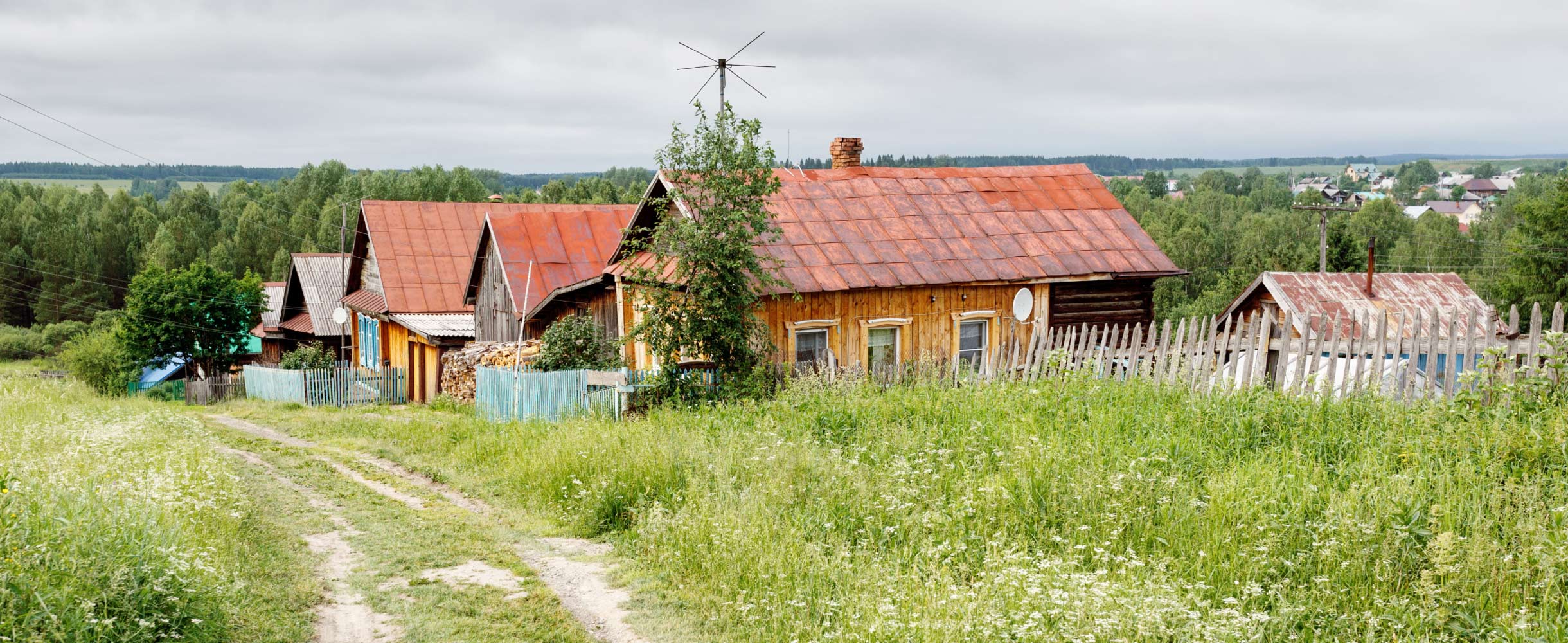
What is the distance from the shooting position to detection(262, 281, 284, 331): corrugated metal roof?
135ft

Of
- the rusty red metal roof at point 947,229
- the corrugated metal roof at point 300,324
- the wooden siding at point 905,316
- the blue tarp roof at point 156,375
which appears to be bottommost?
the blue tarp roof at point 156,375

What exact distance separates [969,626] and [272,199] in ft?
297

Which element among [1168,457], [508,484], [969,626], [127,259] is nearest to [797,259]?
[508,484]

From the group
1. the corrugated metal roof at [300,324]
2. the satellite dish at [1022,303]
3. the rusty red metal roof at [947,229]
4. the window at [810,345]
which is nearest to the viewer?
the window at [810,345]

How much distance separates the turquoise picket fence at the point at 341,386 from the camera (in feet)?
80.4

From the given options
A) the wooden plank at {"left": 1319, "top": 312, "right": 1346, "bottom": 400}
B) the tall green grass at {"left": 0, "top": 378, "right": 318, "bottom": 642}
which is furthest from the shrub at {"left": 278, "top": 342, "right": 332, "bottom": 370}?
the wooden plank at {"left": 1319, "top": 312, "right": 1346, "bottom": 400}

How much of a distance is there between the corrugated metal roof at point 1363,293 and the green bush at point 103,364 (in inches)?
1392

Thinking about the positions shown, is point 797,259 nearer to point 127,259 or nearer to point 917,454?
point 917,454

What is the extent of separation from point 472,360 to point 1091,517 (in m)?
16.9

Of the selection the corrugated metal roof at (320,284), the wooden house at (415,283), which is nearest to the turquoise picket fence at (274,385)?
the wooden house at (415,283)

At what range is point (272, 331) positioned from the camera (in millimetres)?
41062

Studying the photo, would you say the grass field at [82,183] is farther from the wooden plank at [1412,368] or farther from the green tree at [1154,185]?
the wooden plank at [1412,368]

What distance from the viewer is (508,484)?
10.0 meters

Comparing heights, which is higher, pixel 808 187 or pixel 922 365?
pixel 808 187
